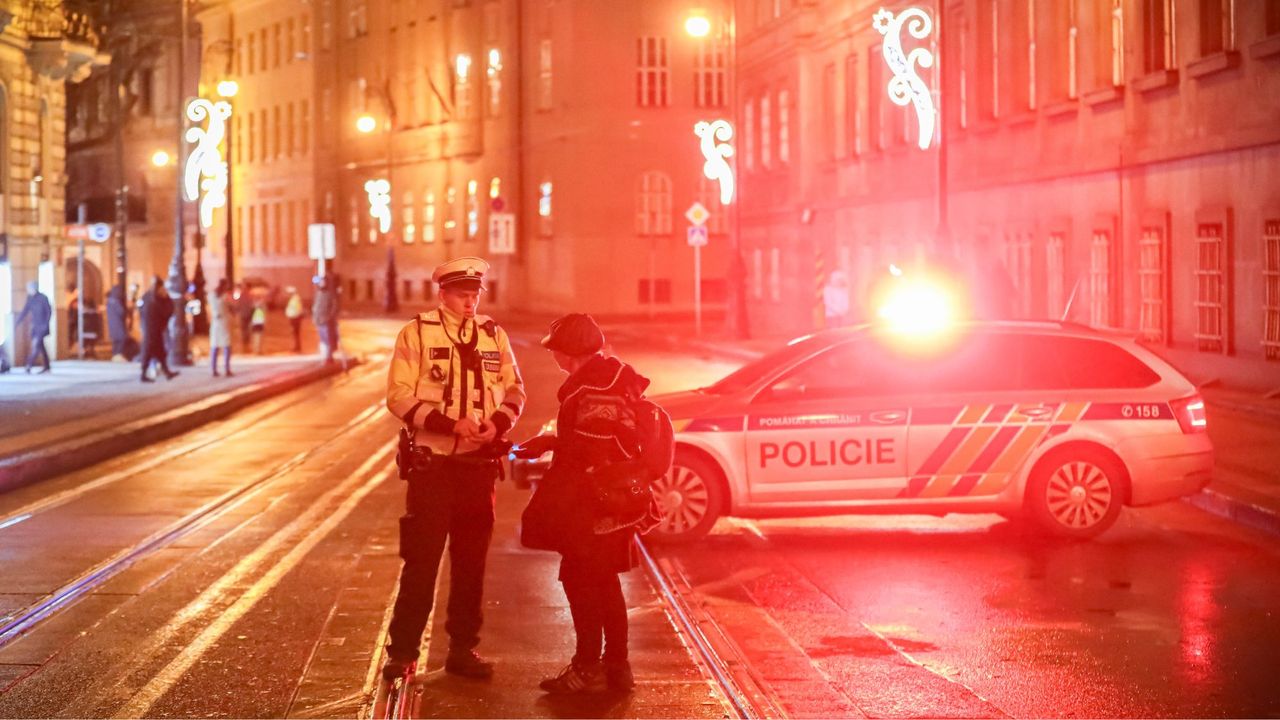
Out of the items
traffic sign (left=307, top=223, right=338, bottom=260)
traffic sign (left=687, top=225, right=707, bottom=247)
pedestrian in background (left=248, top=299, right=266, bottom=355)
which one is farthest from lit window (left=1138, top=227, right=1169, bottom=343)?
pedestrian in background (left=248, top=299, right=266, bottom=355)

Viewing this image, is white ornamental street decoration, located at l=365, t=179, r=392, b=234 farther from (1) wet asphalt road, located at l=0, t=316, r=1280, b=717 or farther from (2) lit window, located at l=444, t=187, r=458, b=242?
(1) wet asphalt road, located at l=0, t=316, r=1280, b=717

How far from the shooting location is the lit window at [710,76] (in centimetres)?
7006

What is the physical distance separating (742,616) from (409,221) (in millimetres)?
72982

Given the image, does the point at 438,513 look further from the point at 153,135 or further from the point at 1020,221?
the point at 153,135

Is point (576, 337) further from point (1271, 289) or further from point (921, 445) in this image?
point (1271, 289)

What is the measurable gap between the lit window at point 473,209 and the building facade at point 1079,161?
30574 mm

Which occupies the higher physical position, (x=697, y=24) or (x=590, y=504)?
(x=697, y=24)

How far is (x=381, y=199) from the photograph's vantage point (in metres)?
80.1

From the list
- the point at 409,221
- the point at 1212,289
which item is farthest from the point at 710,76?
the point at 1212,289

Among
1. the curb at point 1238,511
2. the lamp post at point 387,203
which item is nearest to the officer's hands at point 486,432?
the curb at point 1238,511

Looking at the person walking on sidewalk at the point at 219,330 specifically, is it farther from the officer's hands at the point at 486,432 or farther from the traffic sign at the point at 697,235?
the officer's hands at the point at 486,432

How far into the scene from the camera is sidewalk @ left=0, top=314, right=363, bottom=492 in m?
19.5

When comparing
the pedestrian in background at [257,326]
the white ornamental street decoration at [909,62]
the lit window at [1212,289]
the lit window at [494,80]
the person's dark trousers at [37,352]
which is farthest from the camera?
the lit window at [494,80]

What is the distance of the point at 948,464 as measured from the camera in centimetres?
1302
